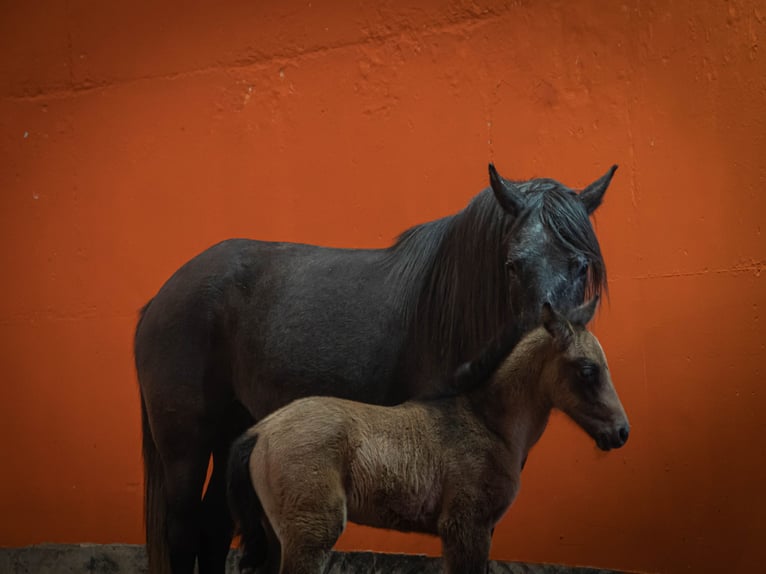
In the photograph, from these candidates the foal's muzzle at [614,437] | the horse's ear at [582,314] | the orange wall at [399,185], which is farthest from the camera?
the orange wall at [399,185]

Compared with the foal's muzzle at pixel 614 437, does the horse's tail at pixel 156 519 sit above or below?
below

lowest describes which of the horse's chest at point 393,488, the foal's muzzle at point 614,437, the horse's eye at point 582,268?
the horse's chest at point 393,488

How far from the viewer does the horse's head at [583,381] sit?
2896 millimetres

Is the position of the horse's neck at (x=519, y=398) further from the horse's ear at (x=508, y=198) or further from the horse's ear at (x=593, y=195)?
the horse's ear at (x=593, y=195)

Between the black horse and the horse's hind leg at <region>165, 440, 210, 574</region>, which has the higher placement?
the black horse

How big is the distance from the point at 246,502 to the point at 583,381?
98 cm

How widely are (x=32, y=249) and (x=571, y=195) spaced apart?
352cm

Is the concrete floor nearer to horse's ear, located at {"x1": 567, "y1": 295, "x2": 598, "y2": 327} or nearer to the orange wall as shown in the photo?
the orange wall

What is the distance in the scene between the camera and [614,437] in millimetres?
2879

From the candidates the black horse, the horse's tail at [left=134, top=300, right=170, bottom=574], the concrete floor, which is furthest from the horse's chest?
the concrete floor

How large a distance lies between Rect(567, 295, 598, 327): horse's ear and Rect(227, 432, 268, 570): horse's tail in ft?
3.16

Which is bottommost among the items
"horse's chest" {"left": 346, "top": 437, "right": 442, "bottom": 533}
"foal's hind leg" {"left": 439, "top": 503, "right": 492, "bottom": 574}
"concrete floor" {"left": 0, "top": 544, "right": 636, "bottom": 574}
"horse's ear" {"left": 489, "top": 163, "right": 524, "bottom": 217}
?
"concrete floor" {"left": 0, "top": 544, "right": 636, "bottom": 574}

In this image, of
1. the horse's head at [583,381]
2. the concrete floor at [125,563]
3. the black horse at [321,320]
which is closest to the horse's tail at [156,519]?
the black horse at [321,320]

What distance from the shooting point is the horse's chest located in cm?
290
